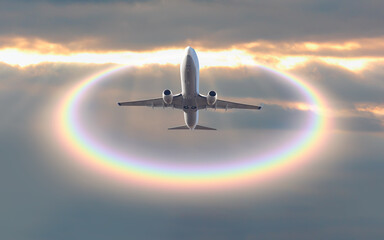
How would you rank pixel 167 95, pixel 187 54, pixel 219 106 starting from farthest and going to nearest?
pixel 219 106 < pixel 167 95 < pixel 187 54

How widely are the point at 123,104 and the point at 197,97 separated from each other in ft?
72.7

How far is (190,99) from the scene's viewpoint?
142 meters

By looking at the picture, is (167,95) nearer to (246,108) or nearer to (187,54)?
(187,54)

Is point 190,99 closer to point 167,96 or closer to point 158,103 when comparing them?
point 167,96

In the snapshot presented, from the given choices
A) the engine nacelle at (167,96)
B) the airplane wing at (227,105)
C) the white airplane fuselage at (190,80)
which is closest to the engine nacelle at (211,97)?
the white airplane fuselage at (190,80)

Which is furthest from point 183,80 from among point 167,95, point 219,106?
point 219,106

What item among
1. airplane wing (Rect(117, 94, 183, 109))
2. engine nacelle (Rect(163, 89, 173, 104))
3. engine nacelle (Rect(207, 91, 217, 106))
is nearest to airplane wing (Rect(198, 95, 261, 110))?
airplane wing (Rect(117, 94, 183, 109))

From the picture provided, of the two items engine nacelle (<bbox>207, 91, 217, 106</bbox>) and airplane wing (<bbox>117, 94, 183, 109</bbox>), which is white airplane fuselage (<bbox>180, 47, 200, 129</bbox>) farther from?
engine nacelle (<bbox>207, 91, 217, 106</bbox>)

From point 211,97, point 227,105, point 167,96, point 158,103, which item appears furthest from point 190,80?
point 227,105

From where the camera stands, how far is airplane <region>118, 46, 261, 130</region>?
129 metres

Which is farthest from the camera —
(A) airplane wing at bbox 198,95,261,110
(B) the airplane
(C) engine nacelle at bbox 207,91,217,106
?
(A) airplane wing at bbox 198,95,261,110

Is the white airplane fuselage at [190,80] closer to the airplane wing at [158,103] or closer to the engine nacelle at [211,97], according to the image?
the airplane wing at [158,103]

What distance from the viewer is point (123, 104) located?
153500mm

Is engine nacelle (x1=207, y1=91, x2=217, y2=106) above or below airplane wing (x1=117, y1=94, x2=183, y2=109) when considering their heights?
below
